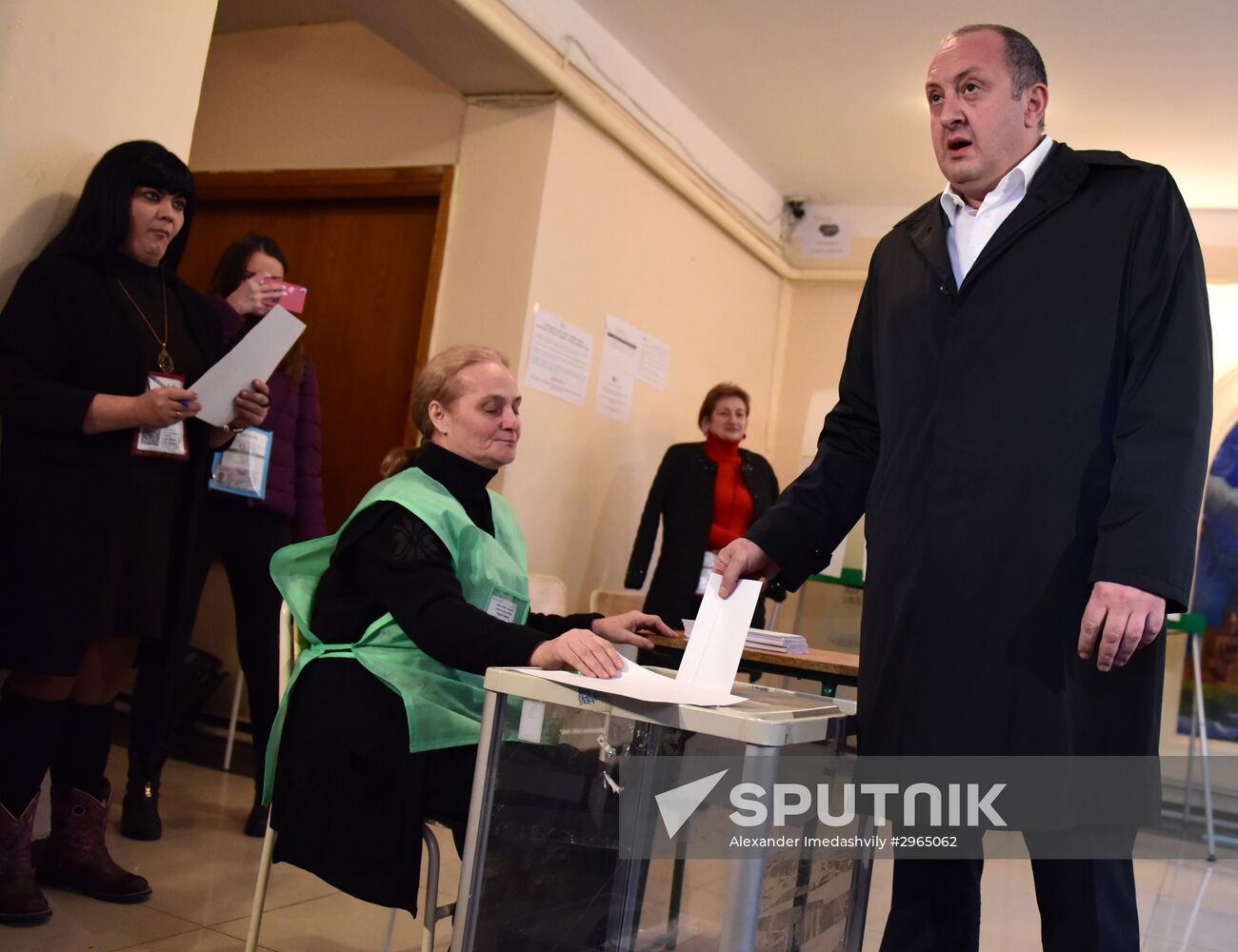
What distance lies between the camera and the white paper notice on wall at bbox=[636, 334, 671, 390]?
5207mm

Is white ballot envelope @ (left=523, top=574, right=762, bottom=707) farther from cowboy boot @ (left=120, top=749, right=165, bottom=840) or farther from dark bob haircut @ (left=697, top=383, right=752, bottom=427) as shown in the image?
dark bob haircut @ (left=697, top=383, right=752, bottom=427)

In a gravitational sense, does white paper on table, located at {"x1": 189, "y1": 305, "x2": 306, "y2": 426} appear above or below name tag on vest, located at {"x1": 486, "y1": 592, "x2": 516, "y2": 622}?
Result: above

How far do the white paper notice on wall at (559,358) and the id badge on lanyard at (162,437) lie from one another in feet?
6.33

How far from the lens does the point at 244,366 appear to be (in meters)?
2.57

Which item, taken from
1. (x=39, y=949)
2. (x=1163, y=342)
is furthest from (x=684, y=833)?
(x=39, y=949)

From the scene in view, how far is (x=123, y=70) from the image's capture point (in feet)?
8.46

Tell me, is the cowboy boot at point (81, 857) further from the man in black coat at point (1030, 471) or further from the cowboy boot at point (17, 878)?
the man in black coat at point (1030, 471)

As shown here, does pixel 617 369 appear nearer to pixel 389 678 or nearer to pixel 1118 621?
pixel 389 678

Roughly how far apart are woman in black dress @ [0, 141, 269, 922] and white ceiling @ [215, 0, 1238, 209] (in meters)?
1.70

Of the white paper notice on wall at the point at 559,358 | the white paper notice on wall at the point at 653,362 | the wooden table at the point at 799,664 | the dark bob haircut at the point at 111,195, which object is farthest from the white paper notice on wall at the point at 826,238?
the dark bob haircut at the point at 111,195

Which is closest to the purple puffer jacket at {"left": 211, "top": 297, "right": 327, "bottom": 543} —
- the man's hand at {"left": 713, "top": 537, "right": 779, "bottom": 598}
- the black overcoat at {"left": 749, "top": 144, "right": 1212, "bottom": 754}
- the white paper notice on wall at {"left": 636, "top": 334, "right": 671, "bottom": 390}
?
the white paper notice on wall at {"left": 636, "top": 334, "right": 671, "bottom": 390}

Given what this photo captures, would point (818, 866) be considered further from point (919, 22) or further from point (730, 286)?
point (730, 286)

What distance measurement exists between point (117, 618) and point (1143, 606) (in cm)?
197

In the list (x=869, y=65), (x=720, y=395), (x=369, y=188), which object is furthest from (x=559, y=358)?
(x=869, y=65)
